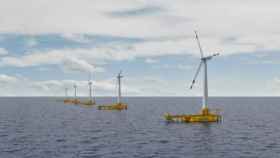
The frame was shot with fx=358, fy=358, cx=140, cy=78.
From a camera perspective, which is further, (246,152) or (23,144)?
(23,144)

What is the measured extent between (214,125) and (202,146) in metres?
39.4

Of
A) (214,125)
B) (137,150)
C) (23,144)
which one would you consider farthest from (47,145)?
(214,125)

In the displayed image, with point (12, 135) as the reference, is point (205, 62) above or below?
above

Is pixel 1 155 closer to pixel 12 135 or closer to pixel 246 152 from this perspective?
pixel 12 135

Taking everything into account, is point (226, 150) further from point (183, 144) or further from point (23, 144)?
point (23, 144)

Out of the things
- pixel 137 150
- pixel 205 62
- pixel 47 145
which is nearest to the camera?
pixel 137 150

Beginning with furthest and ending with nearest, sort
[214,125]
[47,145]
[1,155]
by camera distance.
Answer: [214,125]
[47,145]
[1,155]

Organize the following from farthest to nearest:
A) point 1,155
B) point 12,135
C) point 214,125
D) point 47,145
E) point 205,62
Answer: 1. point 205,62
2. point 214,125
3. point 12,135
4. point 47,145
5. point 1,155

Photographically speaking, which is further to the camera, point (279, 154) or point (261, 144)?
point (261, 144)

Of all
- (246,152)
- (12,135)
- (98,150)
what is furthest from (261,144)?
(12,135)

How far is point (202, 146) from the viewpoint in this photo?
76125 mm

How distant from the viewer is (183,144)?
78.1 metres

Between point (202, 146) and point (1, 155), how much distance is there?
40.1m

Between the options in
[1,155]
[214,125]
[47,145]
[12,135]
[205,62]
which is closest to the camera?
[1,155]
